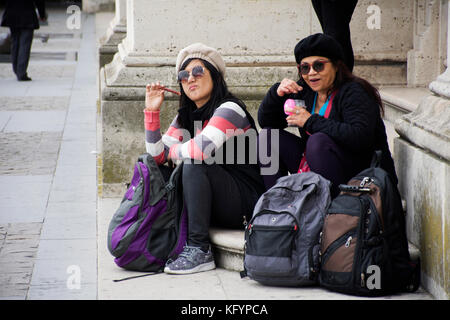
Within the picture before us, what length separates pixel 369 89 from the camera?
4.50m

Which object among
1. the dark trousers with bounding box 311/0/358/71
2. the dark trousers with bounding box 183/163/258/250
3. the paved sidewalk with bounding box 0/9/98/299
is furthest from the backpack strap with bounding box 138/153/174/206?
the dark trousers with bounding box 311/0/358/71

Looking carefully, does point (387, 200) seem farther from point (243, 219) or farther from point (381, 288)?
A: point (243, 219)

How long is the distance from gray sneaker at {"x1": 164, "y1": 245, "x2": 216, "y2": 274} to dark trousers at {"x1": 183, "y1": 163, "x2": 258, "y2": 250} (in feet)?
0.13

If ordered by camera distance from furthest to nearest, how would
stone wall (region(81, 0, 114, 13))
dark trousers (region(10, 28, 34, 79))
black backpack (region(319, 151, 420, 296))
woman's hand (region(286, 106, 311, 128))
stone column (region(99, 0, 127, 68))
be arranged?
stone wall (region(81, 0, 114, 13)), dark trousers (region(10, 28, 34, 79)), stone column (region(99, 0, 127, 68)), woman's hand (region(286, 106, 311, 128)), black backpack (region(319, 151, 420, 296))

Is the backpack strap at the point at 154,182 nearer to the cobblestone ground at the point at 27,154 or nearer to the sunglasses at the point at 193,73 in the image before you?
the sunglasses at the point at 193,73

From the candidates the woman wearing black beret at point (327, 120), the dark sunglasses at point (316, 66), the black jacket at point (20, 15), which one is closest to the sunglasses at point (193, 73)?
the woman wearing black beret at point (327, 120)

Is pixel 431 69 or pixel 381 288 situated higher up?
pixel 431 69

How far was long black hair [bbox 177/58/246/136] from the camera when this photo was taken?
15.9ft

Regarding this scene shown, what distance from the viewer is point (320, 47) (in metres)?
4.50

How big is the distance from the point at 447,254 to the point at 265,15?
10.1 ft

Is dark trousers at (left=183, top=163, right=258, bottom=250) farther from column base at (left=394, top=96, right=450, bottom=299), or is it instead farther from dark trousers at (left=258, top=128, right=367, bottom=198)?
column base at (left=394, top=96, right=450, bottom=299)

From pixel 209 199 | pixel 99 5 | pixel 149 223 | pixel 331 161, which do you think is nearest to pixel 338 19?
pixel 331 161

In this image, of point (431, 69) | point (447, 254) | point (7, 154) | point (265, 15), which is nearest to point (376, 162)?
point (447, 254)

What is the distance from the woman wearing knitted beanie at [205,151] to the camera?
4.59 metres
